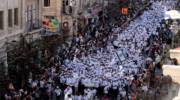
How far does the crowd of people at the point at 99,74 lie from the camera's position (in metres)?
28.3

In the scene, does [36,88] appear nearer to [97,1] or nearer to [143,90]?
[143,90]

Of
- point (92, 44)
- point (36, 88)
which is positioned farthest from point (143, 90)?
point (92, 44)

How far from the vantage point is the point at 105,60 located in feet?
110

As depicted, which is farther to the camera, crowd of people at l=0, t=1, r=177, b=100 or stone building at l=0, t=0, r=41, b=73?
stone building at l=0, t=0, r=41, b=73

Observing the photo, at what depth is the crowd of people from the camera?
2830 centimetres

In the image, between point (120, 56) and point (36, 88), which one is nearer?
point (36, 88)

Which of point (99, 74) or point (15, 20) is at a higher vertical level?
point (15, 20)

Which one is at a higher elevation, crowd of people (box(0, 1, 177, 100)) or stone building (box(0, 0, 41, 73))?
stone building (box(0, 0, 41, 73))

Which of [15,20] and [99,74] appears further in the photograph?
[15,20]

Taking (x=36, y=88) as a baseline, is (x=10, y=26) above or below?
above

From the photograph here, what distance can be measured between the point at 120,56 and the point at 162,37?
12.0 metres

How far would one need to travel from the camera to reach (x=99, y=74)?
30297 millimetres

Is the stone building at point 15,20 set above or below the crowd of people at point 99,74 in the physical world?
above

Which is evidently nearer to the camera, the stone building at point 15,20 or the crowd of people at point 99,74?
the crowd of people at point 99,74
